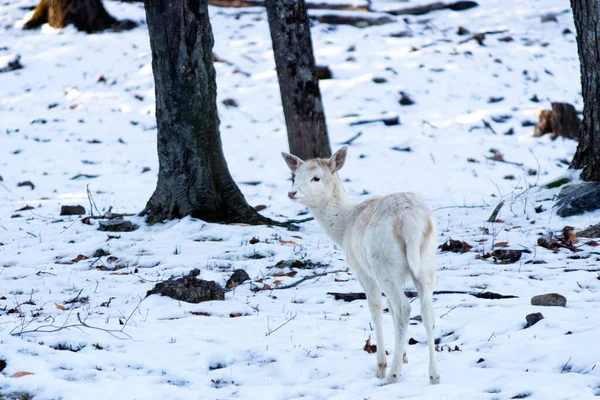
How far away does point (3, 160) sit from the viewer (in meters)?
14.8

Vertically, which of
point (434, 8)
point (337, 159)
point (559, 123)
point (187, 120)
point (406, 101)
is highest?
point (434, 8)

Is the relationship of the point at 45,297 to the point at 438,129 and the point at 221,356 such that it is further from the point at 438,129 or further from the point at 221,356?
the point at 438,129

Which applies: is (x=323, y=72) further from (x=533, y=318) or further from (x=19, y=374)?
(x=19, y=374)

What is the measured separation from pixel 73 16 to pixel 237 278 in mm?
17184

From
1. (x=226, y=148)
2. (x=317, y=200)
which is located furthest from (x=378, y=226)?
(x=226, y=148)

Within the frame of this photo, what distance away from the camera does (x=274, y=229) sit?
966 centimetres

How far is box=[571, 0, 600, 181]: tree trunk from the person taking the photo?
30.9 feet

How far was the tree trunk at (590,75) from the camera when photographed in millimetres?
9406

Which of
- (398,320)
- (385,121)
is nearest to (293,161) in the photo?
(398,320)

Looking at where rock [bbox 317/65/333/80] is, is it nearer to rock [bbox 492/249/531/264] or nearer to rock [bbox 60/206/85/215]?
rock [bbox 60/206/85/215]

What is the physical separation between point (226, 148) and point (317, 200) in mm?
9940

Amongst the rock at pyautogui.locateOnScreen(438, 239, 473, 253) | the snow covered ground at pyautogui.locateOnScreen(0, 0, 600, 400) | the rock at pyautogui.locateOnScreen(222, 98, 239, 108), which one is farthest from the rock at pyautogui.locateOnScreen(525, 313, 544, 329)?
the rock at pyautogui.locateOnScreen(222, 98, 239, 108)

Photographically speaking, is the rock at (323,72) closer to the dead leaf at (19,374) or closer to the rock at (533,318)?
the rock at (533,318)

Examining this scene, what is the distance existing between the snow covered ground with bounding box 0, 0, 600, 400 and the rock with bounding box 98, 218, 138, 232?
0.15 m
